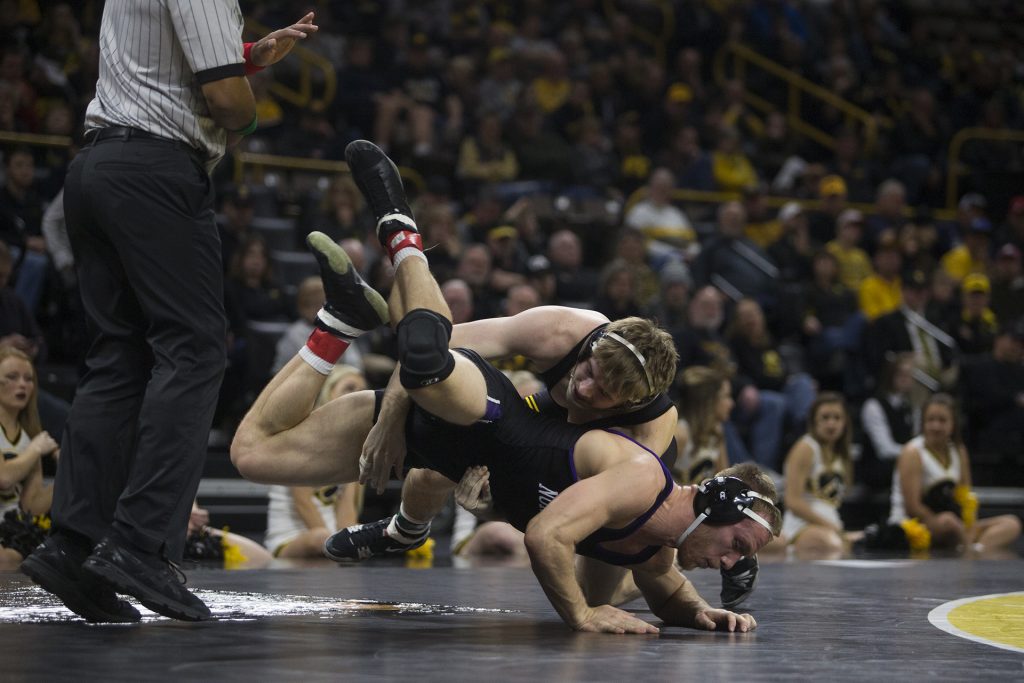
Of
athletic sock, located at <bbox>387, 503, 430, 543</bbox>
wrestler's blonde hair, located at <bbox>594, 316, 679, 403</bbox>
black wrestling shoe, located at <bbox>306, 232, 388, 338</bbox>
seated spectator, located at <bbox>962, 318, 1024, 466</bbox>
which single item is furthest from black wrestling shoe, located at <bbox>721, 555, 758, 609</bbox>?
seated spectator, located at <bbox>962, 318, 1024, 466</bbox>

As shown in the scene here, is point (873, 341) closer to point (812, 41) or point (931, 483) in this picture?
point (931, 483)

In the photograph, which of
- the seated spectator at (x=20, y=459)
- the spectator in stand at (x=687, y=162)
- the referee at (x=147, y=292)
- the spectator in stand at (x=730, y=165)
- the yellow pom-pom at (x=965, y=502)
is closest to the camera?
the referee at (x=147, y=292)

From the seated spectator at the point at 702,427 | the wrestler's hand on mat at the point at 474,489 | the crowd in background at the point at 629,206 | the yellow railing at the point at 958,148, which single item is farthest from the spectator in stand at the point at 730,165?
the wrestler's hand on mat at the point at 474,489

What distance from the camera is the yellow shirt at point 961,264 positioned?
446 inches

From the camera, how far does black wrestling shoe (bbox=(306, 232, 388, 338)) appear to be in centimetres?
373

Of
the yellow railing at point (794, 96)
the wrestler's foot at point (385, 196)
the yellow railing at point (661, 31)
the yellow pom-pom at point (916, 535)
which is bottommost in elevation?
the yellow pom-pom at point (916, 535)

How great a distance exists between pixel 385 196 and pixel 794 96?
1064cm

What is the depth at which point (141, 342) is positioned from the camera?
3361 mm

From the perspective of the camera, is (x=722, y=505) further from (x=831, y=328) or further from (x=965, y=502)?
(x=831, y=328)

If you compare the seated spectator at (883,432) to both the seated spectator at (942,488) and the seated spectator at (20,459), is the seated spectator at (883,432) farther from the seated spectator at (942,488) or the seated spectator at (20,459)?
the seated spectator at (20,459)

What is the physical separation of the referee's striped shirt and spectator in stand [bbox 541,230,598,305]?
599 centimetres

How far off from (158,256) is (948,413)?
5.62m

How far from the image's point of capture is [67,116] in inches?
349

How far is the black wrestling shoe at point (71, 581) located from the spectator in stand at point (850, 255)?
8342mm
